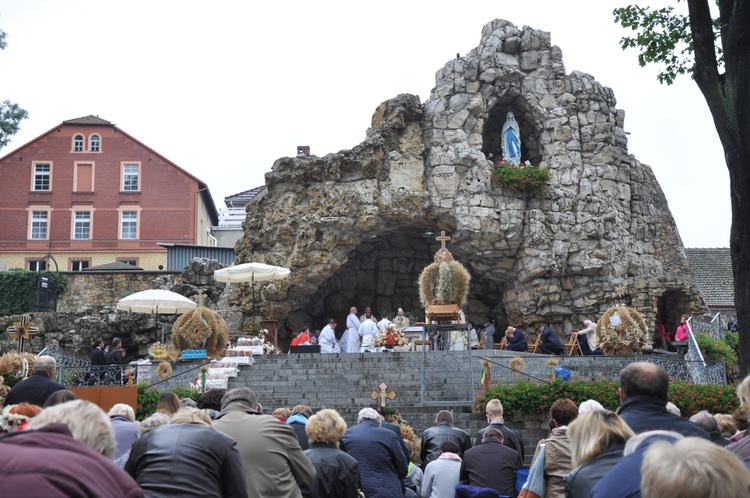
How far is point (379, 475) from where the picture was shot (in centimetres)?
804

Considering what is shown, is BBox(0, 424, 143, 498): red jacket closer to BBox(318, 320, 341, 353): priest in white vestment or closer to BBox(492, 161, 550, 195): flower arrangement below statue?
BBox(318, 320, 341, 353): priest in white vestment

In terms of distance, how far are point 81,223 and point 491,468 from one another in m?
38.6

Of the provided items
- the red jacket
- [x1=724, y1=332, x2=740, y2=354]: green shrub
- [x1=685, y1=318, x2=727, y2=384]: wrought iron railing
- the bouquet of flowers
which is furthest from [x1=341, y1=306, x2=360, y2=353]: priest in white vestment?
the red jacket

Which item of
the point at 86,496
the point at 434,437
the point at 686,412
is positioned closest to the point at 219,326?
the point at 686,412

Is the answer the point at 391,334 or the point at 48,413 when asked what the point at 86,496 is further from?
the point at 391,334

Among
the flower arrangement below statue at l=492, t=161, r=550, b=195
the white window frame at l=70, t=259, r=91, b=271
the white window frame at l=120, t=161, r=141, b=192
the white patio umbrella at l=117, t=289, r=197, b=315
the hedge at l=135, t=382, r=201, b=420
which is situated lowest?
the hedge at l=135, t=382, r=201, b=420

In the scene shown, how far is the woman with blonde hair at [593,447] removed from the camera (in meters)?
4.75

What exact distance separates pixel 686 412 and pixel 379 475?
934cm

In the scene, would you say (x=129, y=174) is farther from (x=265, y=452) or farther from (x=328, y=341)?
(x=265, y=452)

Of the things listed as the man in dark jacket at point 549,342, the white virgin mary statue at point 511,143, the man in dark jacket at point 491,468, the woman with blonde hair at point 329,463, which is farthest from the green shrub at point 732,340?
the woman with blonde hair at point 329,463

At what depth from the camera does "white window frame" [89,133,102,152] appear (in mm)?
43875

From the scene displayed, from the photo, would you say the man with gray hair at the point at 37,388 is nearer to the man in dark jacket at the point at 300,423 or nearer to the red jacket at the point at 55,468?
the man in dark jacket at the point at 300,423

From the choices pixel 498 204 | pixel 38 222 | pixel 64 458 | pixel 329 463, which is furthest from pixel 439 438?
pixel 38 222

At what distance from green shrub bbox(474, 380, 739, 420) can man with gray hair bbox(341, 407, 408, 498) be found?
24.7ft
